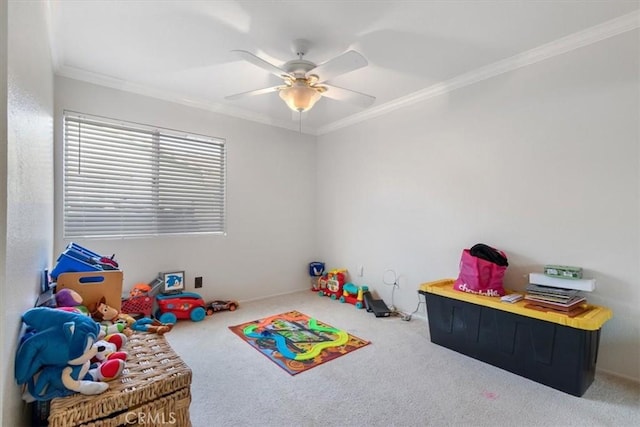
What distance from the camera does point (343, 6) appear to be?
6.13 feet

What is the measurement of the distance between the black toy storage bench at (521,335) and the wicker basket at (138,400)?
2.01 meters

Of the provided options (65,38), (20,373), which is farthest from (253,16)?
(20,373)

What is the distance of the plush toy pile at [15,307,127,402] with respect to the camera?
43.3 inches

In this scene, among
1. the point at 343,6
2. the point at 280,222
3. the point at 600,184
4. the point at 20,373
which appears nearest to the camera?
the point at 20,373

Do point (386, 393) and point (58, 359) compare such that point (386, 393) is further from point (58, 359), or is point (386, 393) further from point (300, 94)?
point (300, 94)

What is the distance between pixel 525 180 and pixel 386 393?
1.98 m

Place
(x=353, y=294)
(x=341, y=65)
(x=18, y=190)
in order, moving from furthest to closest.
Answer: (x=353, y=294), (x=341, y=65), (x=18, y=190)

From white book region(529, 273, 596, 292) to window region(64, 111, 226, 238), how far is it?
314cm

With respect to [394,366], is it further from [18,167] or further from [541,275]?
[18,167]

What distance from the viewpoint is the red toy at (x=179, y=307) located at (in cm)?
301

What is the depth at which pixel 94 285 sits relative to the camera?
1835 mm

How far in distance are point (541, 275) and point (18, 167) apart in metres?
2.95

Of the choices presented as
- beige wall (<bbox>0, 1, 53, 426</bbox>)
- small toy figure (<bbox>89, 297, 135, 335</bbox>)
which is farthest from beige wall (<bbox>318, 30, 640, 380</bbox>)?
beige wall (<bbox>0, 1, 53, 426</bbox>)

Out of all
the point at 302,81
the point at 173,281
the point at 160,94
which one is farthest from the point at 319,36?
the point at 173,281
